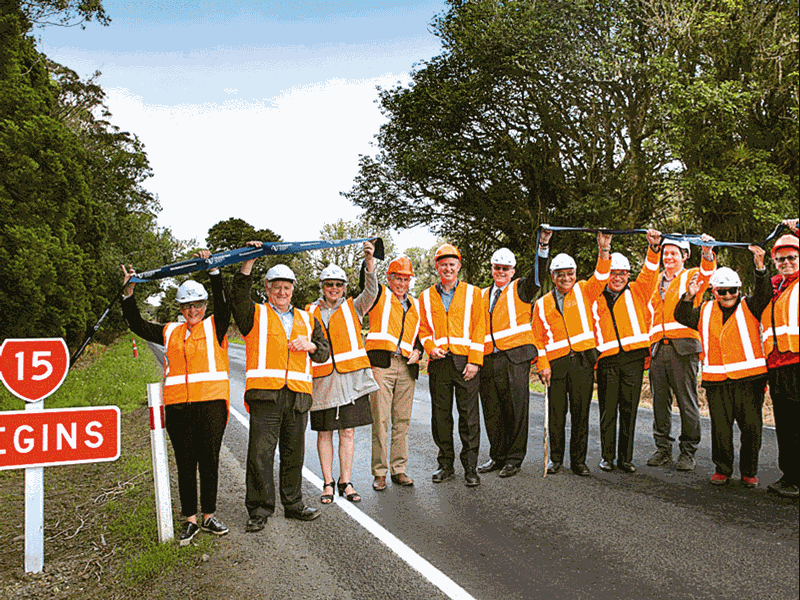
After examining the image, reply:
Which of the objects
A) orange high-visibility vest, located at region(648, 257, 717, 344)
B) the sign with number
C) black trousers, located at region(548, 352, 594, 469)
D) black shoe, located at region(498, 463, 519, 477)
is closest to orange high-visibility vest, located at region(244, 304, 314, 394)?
the sign with number

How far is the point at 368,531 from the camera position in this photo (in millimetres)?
5125

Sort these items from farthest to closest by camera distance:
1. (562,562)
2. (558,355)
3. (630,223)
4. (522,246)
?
1. (522,246)
2. (630,223)
3. (558,355)
4. (562,562)

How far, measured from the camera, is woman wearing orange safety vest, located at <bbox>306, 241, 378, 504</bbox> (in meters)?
5.76

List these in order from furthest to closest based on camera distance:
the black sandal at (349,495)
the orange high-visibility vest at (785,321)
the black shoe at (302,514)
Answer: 1. the black sandal at (349,495)
2. the black shoe at (302,514)
3. the orange high-visibility vest at (785,321)

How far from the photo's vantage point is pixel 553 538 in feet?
15.6

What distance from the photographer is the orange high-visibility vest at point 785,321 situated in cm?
151

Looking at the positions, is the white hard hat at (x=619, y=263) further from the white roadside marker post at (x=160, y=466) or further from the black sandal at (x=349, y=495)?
the white roadside marker post at (x=160, y=466)

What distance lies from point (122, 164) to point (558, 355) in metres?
33.3

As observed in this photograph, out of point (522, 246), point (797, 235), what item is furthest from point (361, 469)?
point (522, 246)

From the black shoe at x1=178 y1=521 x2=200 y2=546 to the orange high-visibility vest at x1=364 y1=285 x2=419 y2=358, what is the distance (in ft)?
7.24

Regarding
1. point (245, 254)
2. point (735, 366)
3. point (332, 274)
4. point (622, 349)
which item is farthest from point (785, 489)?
point (622, 349)

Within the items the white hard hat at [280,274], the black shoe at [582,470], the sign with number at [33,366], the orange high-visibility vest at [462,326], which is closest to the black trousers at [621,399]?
the black shoe at [582,470]

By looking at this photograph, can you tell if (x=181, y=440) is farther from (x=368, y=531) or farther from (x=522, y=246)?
(x=522, y=246)

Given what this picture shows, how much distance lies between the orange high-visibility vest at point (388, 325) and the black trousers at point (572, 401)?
5.12ft
